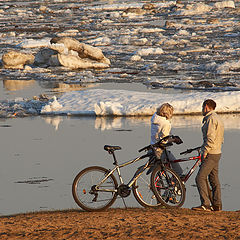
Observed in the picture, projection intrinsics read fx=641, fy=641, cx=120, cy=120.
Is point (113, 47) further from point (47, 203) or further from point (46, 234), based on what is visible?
point (46, 234)

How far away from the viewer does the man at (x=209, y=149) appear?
326 inches

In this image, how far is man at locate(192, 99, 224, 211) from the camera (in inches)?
326

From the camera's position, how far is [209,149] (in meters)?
8.34

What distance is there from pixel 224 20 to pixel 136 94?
46.1 metres

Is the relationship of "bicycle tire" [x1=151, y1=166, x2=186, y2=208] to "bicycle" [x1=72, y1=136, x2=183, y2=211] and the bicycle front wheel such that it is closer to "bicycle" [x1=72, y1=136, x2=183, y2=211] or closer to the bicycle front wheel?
"bicycle" [x1=72, y1=136, x2=183, y2=211]

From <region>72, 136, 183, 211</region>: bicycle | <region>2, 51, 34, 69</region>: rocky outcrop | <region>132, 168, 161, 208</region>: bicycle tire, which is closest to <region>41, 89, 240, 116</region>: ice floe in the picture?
<region>132, 168, 161, 208</region>: bicycle tire

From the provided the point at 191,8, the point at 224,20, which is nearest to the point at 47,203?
the point at 224,20

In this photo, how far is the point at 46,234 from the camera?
7184 mm

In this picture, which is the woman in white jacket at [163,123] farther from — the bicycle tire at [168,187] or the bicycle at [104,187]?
the bicycle tire at [168,187]

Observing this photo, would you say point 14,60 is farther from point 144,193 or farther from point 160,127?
point 144,193

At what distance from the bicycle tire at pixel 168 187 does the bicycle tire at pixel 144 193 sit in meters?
0.12

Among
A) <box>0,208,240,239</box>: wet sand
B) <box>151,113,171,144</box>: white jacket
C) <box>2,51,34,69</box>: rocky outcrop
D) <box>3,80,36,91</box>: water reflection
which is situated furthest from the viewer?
<box>2,51,34,69</box>: rocky outcrop

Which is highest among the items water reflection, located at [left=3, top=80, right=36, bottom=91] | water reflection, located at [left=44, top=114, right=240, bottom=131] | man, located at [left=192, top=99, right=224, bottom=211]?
water reflection, located at [left=3, top=80, right=36, bottom=91]

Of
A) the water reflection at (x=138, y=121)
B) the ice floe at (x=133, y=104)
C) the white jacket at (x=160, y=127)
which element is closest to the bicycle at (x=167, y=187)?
the white jacket at (x=160, y=127)
